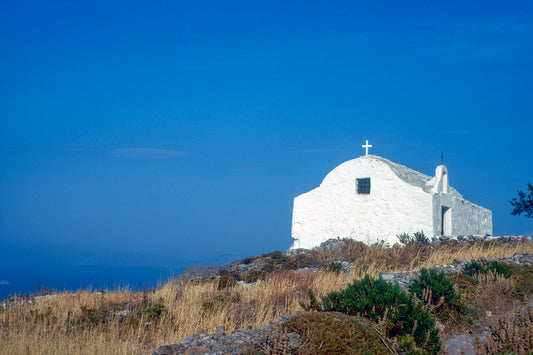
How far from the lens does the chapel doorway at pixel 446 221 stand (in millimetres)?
22141

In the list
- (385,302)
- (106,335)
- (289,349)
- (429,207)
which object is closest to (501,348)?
(385,302)

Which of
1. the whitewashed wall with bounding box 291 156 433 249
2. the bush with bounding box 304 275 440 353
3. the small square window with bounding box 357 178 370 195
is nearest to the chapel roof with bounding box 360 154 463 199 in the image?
the whitewashed wall with bounding box 291 156 433 249

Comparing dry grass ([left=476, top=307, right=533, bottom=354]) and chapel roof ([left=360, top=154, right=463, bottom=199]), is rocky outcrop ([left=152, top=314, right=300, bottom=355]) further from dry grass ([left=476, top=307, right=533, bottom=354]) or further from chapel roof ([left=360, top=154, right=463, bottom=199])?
chapel roof ([left=360, top=154, right=463, bottom=199])

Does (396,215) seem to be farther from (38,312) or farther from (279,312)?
(38,312)

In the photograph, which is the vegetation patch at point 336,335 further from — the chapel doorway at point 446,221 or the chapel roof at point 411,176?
the chapel doorway at point 446,221

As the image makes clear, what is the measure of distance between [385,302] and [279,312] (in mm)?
2252

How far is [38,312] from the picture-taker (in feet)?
29.7

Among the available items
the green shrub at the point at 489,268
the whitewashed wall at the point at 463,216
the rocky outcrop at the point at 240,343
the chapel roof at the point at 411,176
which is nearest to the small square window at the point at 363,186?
the chapel roof at the point at 411,176

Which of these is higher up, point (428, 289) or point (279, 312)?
point (428, 289)

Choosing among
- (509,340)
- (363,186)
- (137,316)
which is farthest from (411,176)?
(137,316)

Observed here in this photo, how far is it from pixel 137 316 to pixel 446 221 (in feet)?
59.3

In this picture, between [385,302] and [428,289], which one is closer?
[385,302]

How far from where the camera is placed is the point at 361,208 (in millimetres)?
22641

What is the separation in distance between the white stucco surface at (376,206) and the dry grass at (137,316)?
10.3m
